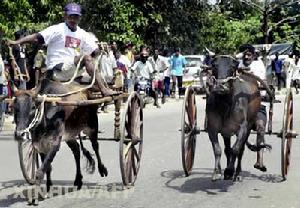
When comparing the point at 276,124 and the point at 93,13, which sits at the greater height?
the point at 93,13

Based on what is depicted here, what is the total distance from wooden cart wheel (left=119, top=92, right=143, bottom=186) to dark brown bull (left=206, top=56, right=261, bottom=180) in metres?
0.91

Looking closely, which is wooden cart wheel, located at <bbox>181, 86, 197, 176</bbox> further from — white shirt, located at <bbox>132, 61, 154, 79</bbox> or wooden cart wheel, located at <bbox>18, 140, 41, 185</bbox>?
white shirt, located at <bbox>132, 61, 154, 79</bbox>

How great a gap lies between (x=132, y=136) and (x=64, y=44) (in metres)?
1.49

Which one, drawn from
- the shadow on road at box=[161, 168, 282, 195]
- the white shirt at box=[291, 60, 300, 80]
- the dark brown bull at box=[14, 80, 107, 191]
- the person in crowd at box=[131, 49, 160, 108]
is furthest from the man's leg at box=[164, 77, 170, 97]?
the dark brown bull at box=[14, 80, 107, 191]

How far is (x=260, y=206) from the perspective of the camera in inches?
298

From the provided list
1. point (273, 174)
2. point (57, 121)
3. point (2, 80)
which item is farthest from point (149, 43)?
point (57, 121)

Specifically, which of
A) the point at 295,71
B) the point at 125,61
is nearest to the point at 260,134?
the point at 125,61

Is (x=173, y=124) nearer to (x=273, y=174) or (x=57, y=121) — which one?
(x=273, y=174)

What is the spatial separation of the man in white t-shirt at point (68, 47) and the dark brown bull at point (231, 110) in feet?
4.44

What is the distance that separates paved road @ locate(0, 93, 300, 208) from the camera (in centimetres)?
768

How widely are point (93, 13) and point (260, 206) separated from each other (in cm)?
1810

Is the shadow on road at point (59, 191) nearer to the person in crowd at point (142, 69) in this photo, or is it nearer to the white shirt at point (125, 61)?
the white shirt at point (125, 61)

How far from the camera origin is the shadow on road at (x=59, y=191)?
7.72 meters

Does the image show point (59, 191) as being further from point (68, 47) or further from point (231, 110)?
point (231, 110)
